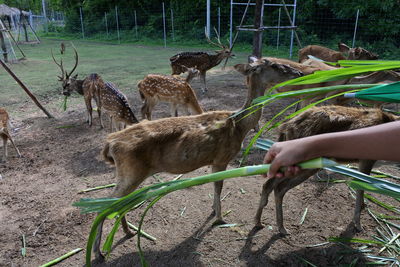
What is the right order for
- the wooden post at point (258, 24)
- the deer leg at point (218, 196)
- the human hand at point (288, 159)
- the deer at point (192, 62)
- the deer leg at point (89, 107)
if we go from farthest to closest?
the deer at point (192, 62)
the wooden post at point (258, 24)
the deer leg at point (89, 107)
the deer leg at point (218, 196)
the human hand at point (288, 159)

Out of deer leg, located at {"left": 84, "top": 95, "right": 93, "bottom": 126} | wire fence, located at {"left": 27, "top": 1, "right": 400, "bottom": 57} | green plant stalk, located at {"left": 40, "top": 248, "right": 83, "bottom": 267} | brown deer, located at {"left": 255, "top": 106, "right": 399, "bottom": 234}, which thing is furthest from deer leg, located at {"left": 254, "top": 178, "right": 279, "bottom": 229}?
wire fence, located at {"left": 27, "top": 1, "right": 400, "bottom": 57}

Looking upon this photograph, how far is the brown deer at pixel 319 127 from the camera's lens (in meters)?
3.02

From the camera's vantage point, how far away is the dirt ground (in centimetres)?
287

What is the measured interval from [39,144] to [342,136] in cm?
539

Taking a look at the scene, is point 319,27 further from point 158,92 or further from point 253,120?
point 253,120

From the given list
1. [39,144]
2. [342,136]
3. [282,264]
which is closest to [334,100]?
[282,264]

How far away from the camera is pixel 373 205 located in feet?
11.6

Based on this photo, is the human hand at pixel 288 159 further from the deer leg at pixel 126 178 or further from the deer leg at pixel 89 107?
the deer leg at pixel 89 107

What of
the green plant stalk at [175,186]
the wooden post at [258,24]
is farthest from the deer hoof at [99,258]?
the wooden post at [258,24]

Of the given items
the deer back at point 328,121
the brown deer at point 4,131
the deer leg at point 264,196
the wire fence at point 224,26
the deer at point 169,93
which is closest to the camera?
the deer back at point 328,121

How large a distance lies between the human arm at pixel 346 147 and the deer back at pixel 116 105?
419 centimetres

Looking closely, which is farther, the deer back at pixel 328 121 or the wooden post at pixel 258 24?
the wooden post at pixel 258 24

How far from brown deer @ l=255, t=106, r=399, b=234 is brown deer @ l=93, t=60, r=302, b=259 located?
1.47 ft

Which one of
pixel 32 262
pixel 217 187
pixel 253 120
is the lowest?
pixel 32 262
